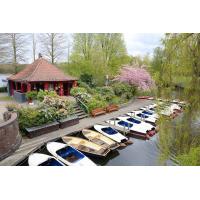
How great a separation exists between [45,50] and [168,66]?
2682 mm

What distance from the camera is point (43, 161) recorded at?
14.6ft

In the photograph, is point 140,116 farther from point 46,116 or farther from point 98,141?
point 46,116

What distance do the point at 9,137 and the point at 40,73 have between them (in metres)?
1.50

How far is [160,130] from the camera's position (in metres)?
3.47

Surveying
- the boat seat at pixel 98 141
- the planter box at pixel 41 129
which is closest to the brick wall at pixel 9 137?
the planter box at pixel 41 129

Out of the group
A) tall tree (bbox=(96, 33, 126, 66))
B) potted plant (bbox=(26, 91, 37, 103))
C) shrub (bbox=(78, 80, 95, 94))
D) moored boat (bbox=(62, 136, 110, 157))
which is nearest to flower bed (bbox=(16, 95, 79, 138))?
potted plant (bbox=(26, 91, 37, 103))

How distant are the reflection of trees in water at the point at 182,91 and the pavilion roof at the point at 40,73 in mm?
2713

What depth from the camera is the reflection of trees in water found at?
120 inches

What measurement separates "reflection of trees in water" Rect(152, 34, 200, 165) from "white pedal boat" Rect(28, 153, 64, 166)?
6.56 ft

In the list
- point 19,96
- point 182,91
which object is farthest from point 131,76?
point 182,91

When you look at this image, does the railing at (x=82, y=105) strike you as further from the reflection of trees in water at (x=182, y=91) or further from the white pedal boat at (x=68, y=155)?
the reflection of trees in water at (x=182, y=91)

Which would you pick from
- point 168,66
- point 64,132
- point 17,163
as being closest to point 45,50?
point 64,132
